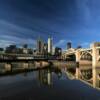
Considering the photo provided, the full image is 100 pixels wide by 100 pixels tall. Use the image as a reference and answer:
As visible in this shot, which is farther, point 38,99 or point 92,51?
point 92,51

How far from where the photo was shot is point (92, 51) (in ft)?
433

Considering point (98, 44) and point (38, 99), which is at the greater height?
point (98, 44)

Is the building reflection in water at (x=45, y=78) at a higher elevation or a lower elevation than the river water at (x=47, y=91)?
higher

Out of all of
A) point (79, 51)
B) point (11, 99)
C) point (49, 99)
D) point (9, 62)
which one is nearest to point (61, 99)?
point (49, 99)

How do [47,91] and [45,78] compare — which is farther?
[45,78]

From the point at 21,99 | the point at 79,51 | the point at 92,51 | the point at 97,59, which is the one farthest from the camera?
the point at 79,51

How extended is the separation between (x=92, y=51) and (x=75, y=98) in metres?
105

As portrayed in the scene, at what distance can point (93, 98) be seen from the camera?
99.5 ft

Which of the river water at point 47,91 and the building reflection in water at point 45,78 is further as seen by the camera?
the building reflection in water at point 45,78

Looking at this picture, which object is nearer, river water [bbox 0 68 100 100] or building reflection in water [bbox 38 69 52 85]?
river water [bbox 0 68 100 100]

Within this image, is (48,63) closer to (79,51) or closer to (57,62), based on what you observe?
(57,62)

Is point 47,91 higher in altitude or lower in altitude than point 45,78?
lower

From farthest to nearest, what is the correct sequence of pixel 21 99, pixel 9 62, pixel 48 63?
pixel 48 63 → pixel 9 62 → pixel 21 99

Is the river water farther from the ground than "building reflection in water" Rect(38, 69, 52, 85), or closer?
closer
